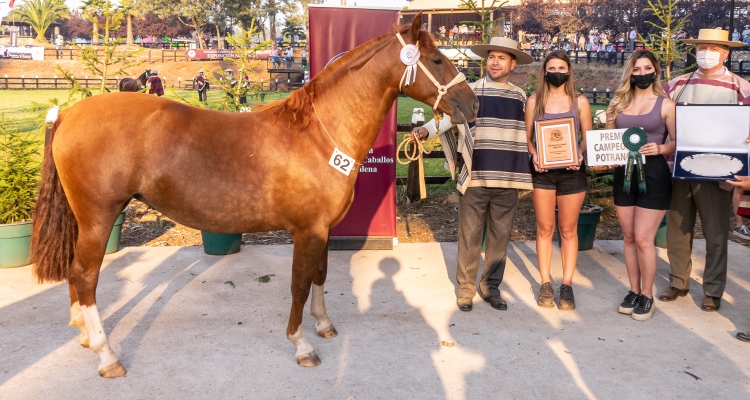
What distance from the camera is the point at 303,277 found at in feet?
12.5

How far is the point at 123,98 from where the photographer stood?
377cm

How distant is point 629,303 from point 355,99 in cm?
270

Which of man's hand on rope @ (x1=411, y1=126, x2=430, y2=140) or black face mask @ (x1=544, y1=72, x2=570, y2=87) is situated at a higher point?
black face mask @ (x1=544, y1=72, x2=570, y2=87)

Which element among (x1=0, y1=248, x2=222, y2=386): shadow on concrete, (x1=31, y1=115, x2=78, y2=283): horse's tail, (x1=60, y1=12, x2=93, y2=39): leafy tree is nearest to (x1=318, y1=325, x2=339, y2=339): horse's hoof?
(x1=0, y1=248, x2=222, y2=386): shadow on concrete

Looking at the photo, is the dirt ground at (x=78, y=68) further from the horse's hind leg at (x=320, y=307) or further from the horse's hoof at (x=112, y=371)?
the horse's hoof at (x=112, y=371)

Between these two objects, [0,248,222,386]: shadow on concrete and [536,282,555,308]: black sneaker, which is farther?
[536,282,555,308]: black sneaker

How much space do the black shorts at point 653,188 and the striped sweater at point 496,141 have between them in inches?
29.2

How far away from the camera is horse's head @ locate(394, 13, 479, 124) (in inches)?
142

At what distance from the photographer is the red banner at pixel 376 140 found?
5785 millimetres

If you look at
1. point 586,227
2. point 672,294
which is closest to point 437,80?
point 672,294

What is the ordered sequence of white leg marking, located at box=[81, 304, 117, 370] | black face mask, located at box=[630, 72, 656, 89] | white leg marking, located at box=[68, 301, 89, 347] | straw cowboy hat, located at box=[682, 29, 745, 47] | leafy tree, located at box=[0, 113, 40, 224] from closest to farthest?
white leg marking, located at box=[81, 304, 117, 370], white leg marking, located at box=[68, 301, 89, 347], black face mask, located at box=[630, 72, 656, 89], straw cowboy hat, located at box=[682, 29, 745, 47], leafy tree, located at box=[0, 113, 40, 224]

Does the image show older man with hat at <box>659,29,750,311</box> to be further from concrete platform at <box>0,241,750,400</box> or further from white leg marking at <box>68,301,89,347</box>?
white leg marking at <box>68,301,89,347</box>

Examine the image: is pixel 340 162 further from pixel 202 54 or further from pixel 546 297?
pixel 202 54

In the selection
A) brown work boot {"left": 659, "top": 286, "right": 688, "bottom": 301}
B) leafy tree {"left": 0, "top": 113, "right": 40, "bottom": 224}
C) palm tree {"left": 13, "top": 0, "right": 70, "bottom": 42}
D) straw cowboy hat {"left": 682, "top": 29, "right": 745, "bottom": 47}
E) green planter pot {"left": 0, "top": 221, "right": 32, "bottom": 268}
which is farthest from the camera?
palm tree {"left": 13, "top": 0, "right": 70, "bottom": 42}
